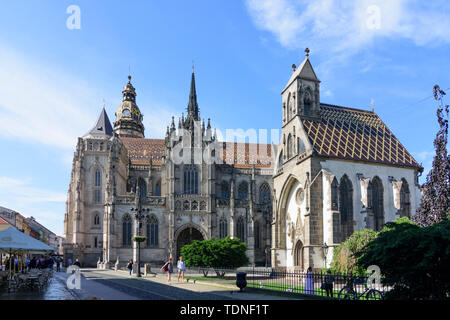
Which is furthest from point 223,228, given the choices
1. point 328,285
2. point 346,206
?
point 328,285

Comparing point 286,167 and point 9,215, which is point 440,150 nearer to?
point 286,167

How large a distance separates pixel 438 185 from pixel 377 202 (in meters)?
8.75

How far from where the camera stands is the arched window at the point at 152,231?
55.0m

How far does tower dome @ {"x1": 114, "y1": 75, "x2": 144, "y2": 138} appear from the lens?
91625mm

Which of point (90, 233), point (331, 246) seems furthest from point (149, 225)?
point (331, 246)

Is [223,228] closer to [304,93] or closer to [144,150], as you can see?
[144,150]

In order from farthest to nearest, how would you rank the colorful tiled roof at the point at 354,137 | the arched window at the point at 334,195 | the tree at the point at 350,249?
the colorful tiled roof at the point at 354,137 < the arched window at the point at 334,195 < the tree at the point at 350,249

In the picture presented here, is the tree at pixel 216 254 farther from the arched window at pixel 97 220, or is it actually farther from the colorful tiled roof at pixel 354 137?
the arched window at pixel 97 220

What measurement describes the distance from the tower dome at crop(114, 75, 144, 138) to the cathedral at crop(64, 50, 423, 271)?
23cm

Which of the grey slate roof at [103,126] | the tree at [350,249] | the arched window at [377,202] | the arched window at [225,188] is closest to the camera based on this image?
the tree at [350,249]

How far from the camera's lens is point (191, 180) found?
6050 centimetres

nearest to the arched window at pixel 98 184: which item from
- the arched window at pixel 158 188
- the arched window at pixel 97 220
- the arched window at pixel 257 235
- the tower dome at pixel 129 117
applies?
the arched window at pixel 97 220

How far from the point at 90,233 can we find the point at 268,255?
25.3 meters

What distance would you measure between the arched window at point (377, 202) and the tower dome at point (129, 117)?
6433 cm
